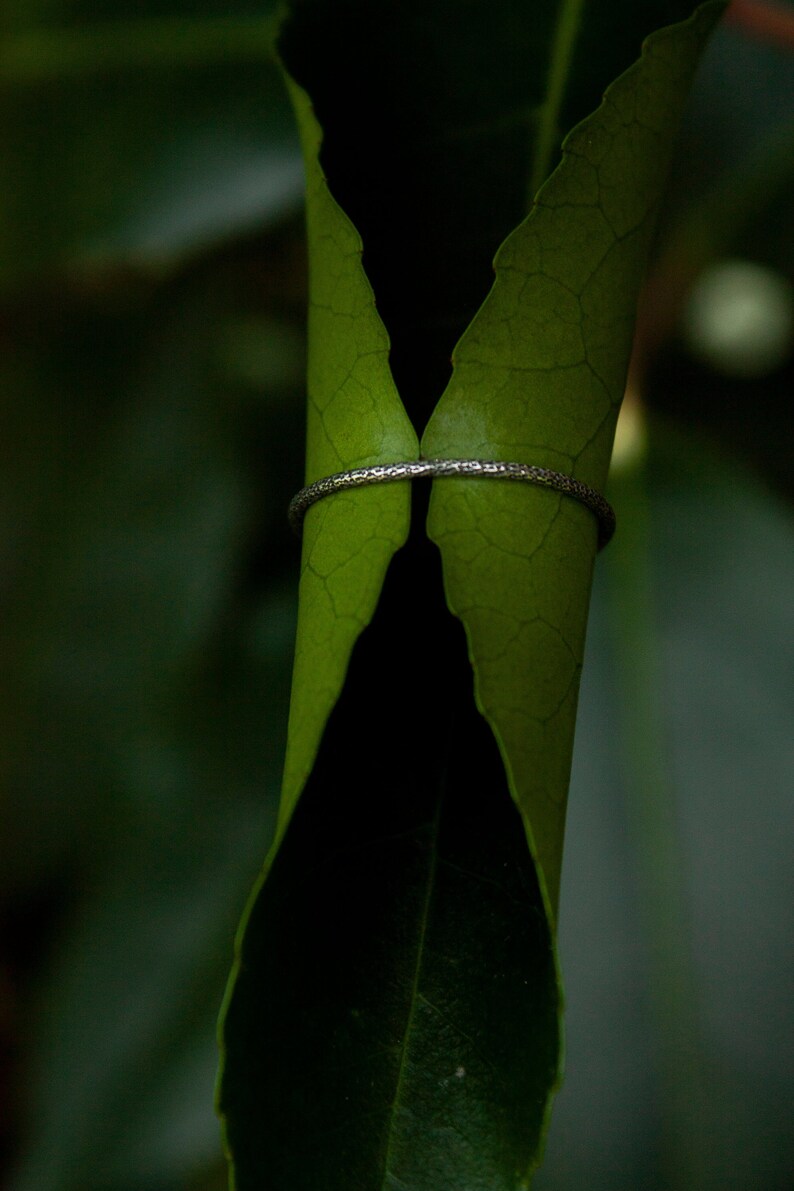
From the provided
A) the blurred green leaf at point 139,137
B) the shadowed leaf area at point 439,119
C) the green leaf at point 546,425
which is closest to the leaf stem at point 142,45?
the blurred green leaf at point 139,137

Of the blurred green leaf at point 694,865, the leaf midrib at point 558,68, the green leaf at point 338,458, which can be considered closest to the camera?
the green leaf at point 338,458

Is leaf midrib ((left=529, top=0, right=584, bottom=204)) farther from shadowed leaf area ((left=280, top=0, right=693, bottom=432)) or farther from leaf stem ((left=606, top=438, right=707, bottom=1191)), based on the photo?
leaf stem ((left=606, top=438, right=707, bottom=1191))

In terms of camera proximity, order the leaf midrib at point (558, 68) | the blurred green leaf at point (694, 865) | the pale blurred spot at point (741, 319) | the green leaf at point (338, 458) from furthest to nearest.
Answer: the pale blurred spot at point (741, 319), the blurred green leaf at point (694, 865), the leaf midrib at point (558, 68), the green leaf at point (338, 458)

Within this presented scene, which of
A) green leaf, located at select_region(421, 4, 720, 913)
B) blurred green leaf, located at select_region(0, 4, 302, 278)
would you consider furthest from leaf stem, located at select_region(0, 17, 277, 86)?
green leaf, located at select_region(421, 4, 720, 913)

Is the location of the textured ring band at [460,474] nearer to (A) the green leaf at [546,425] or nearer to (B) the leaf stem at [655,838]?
(A) the green leaf at [546,425]

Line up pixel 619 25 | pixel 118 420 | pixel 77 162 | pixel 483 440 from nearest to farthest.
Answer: pixel 483 440 < pixel 619 25 < pixel 77 162 < pixel 118 420

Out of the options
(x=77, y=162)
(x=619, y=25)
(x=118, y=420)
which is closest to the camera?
(x=619, y=25)

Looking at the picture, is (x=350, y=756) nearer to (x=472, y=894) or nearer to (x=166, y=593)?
(x=472, y=894)

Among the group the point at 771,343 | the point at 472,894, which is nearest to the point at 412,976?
the point at 472,894
